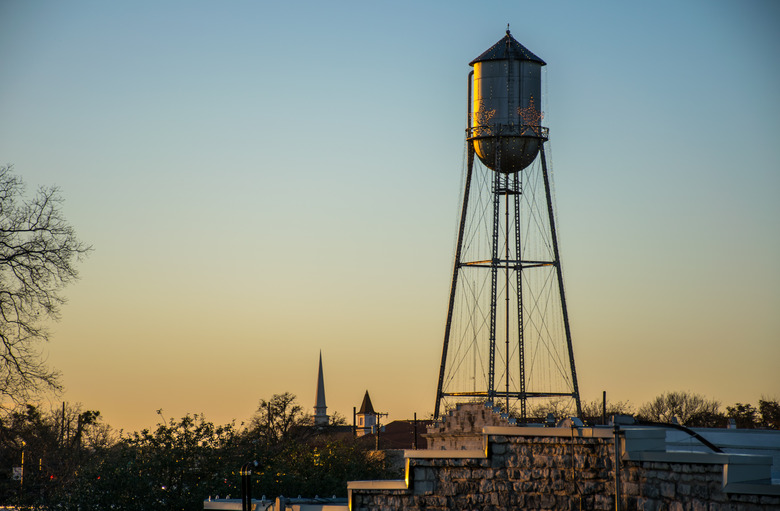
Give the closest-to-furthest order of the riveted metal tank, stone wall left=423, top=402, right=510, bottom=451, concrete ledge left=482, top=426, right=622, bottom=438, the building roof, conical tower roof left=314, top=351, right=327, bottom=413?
concrete ledge left=482, top=426, right=622, bottom=438 < stone wall left=423, top=402, right=510, bottom=451 < the riveted metal tank < the building roof < conical tower roof left=314, top=351, right=327, bottom=413

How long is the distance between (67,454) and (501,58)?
34177 mm

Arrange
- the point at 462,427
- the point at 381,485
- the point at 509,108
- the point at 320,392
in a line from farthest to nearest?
the point at 320,392
the point at 509,108
the point at 462,427
the point at 381,485

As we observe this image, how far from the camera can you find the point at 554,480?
19.4m

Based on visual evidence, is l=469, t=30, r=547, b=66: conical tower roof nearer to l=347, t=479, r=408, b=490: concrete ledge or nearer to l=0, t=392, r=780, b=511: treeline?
l=0, t=392, r=780, b=511: treeline

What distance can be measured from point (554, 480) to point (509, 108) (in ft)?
107

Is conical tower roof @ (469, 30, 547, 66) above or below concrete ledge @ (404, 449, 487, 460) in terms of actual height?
above

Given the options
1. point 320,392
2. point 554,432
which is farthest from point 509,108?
point 320,392

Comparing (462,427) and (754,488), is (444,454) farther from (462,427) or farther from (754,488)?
(462,427)

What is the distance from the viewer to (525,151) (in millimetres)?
50344

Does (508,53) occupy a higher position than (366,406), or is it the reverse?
(508,53)

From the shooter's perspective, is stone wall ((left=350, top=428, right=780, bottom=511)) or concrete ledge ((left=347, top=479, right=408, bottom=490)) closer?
stone wall ((left=350, top=428, right=780, bottom=511))

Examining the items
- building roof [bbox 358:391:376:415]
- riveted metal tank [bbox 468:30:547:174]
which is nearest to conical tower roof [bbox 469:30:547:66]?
riveted metal tank [bbox 468:30:547:174]

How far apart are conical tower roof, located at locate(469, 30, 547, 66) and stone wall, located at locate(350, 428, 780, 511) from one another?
31.3m

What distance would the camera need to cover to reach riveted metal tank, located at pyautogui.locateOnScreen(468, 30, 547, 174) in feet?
165
